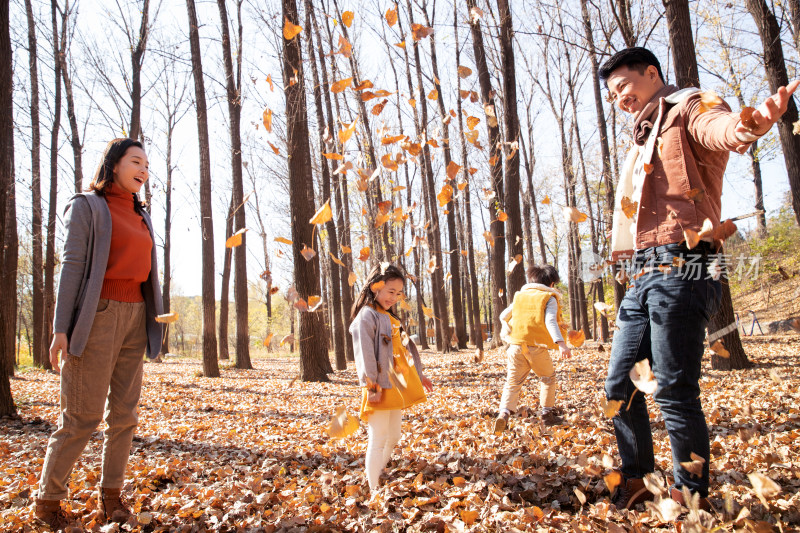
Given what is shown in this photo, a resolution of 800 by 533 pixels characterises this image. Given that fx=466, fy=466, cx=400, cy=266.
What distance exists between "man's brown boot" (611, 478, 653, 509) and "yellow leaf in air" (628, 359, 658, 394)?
49cm

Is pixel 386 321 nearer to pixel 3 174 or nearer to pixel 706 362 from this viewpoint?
pixel 3 174

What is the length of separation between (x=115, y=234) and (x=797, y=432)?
4.38m

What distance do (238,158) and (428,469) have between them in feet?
32.9

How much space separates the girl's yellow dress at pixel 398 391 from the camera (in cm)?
277

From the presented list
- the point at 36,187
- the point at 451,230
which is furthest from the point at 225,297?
the point at 451,230

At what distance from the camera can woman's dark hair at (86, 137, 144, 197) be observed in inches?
98.2

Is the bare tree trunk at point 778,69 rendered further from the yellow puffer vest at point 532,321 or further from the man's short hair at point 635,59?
the man's short hair at point 635,59

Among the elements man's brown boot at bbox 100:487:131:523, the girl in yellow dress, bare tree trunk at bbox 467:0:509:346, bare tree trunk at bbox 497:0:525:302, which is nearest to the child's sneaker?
the girl in yellow dress

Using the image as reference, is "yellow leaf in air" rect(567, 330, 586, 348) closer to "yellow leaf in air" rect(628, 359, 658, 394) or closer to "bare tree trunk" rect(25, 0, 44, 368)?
"yellow leaf in air" rect(628, 359, 658, 394)

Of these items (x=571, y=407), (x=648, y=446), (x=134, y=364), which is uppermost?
(x=134, y=364)

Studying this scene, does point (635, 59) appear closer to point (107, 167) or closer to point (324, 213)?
point (107, 167)

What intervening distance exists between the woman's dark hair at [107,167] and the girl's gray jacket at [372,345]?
1.56 meters

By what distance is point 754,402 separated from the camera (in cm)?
412

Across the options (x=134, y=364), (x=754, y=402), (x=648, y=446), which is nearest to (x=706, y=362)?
(x=754, y=402)
